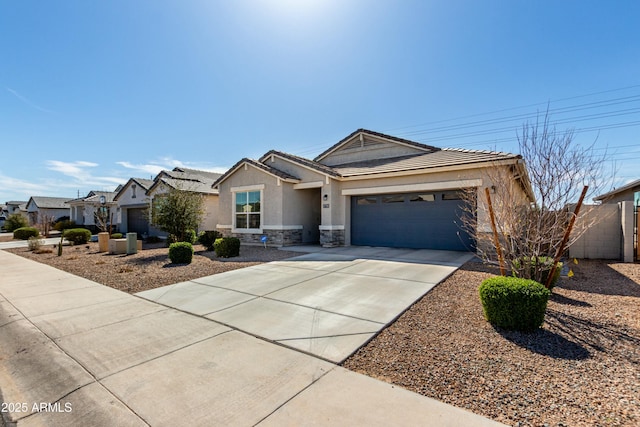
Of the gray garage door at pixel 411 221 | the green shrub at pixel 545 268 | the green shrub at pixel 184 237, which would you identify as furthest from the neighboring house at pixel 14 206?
the green shrub at pixel 545 268

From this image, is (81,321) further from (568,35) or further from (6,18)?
(568,35)

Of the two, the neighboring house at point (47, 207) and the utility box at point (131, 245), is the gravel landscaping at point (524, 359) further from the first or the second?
the neighboring house at point (47, 207)

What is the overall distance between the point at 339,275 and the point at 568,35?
11.3 m

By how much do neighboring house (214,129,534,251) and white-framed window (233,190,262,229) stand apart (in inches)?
2.0

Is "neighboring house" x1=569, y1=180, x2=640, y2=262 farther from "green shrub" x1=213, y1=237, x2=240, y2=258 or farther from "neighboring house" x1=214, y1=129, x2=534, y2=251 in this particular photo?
"green shrub" x1=213, y1=237, x2=240, y2=258

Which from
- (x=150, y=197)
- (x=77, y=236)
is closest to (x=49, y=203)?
(x=77, y=236)

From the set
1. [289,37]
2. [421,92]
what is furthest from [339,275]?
[421,92]

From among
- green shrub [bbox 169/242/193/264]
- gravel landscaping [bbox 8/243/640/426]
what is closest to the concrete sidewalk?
gravel landscaping [bbox 8/243/640/426]

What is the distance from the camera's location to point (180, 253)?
1066 cm

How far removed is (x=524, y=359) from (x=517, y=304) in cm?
89

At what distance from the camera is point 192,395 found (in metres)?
2.93

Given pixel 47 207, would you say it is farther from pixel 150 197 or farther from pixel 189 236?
pixel 189 236

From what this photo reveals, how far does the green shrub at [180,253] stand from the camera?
10.6 metres

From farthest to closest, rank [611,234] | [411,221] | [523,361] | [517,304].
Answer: [411,221]
[611,234]
[517,304]
[523,361]
